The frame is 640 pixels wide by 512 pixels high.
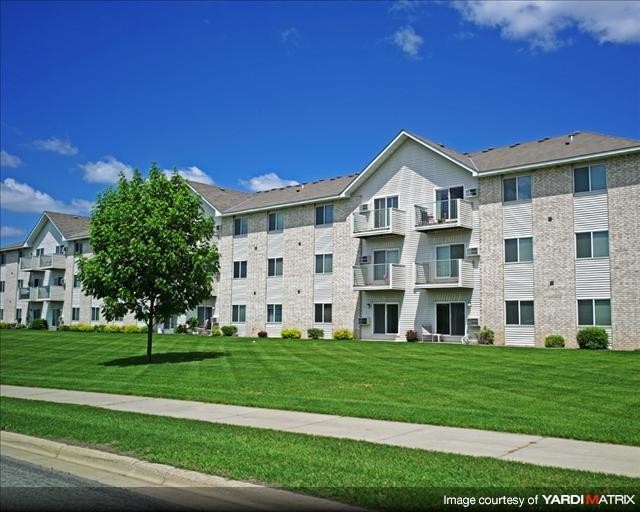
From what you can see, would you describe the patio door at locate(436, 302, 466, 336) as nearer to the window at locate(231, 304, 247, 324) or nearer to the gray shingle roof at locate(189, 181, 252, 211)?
the window at locate(231, 304, 247, 324)

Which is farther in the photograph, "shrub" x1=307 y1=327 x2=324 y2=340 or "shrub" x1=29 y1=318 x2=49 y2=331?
"shrub" x1=29 y1=318 x2=49 y2=331

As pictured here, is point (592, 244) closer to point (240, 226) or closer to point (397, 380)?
point (397, 380)

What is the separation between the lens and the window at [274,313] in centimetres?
4167

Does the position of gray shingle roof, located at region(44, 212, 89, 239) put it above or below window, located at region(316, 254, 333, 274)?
above

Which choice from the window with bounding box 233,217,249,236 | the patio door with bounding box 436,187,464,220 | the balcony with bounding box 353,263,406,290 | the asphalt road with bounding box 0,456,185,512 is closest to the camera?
the asphalt road with bounding box 0,456,185,512

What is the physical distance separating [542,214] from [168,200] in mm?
17490

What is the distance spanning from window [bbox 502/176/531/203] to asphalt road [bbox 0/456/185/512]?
26.8 metres

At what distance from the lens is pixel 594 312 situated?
2831 centimetres

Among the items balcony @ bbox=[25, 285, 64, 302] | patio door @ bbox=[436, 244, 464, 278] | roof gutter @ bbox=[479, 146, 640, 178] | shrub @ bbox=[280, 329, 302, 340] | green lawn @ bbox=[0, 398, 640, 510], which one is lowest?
green lawn @ bbox=[0, 398, 640, 510]

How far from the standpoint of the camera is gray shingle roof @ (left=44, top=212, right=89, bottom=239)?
198 ft

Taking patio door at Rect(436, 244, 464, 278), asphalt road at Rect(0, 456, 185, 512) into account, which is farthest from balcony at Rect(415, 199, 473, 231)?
asphalt road at Rect(0, 456, 185, 512)

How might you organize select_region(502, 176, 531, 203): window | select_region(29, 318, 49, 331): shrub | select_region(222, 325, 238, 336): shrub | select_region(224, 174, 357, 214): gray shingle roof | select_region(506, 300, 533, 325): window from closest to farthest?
select_region(506, 300, 533, 325): window, select_region(502, 176, 531, 203): window, select_region(224, 174, 357, 214): gray shingle roof, select_region(222, 325, 238, 336): shrub, select_region(29, 318, 49, 331): shrub

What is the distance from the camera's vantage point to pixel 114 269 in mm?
22375

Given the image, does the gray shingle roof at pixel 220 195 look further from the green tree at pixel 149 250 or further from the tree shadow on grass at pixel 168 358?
the green tree at pixel 149 250
